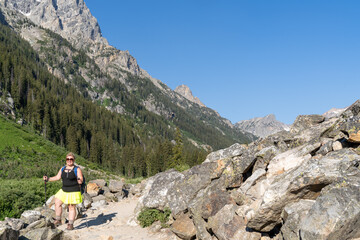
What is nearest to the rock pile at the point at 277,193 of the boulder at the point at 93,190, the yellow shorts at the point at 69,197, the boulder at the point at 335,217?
the boulder at the point at 335,217

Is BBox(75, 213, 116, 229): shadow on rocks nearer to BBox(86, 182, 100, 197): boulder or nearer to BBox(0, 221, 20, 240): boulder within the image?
BBox(0, 221, 20, 240): boulder

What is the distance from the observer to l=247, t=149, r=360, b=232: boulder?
7.19 m

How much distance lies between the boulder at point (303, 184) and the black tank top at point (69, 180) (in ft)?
24.8

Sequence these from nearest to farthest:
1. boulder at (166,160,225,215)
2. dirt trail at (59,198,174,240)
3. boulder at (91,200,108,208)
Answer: dirt trail at (59,198,174,240) < boulder at (166,160,225,215) < boulder at (91,200,108,208)

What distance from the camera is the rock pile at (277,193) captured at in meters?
6.02

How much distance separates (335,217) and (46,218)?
12.3m

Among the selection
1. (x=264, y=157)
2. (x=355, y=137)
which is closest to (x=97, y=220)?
(x=264, y=157)

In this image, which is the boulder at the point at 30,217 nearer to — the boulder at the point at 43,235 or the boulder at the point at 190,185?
the boulder at the point at 43,235

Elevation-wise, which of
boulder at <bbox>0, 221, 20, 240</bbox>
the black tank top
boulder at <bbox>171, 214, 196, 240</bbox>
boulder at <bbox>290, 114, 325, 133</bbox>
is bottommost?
boulder at <bbox>171, 214, 196, 240</bbox>

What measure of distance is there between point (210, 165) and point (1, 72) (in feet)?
390

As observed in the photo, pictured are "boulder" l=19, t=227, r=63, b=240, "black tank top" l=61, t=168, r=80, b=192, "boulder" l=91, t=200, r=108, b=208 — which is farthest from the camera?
"boulder" l=91, t=200, r=108, b=208

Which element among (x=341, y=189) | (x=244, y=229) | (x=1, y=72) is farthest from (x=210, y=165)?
(x=1, y=72)

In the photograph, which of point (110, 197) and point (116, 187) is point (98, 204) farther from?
point (116, 187)

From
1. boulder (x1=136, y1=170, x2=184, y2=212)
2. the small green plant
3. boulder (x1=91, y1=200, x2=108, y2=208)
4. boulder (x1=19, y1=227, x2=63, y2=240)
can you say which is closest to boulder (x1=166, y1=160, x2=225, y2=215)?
boulder (x1=136, y1=170, x2=184, y2=212)
